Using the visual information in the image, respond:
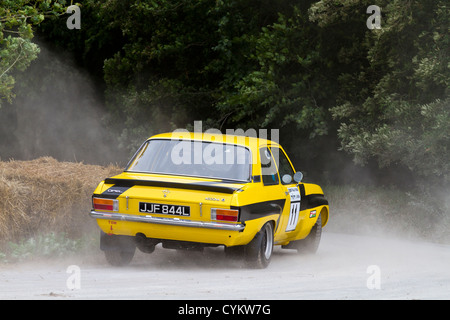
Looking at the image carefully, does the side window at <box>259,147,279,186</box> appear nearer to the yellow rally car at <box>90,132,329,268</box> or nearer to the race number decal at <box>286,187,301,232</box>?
the yellow rally car at <box>90,132,329,268</box>

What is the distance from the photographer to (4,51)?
1548 centimetres

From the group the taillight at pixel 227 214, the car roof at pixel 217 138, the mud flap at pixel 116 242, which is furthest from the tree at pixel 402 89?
the mud flap at pixel 116 242

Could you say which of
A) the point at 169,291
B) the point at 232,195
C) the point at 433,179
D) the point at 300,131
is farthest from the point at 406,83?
the point at 169,291

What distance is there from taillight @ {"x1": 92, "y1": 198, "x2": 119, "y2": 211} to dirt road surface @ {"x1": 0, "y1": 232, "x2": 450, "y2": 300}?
2.51 ft

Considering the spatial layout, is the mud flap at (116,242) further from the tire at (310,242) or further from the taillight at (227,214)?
the tire at (310,242)

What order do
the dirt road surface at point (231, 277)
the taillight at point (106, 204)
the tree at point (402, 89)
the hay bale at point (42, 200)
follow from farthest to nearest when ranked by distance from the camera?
the tree at point (402, 89) → the hay bale at point (42, 200) → the taillight at point (106, 204) → the dirt road surface at point (231, 277)

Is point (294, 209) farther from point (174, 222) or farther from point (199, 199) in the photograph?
point (174, 222)

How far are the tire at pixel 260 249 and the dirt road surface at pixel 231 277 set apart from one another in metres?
0.14

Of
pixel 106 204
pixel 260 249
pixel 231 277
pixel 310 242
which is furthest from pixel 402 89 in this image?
pixel 106 204

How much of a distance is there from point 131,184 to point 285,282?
218cm

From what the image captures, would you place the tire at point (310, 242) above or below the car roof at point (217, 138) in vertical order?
below

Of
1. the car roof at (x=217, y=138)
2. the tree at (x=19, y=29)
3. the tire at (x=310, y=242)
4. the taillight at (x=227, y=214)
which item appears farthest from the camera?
the tree at (x=19, y=29)

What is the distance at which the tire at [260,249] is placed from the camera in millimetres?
10727
